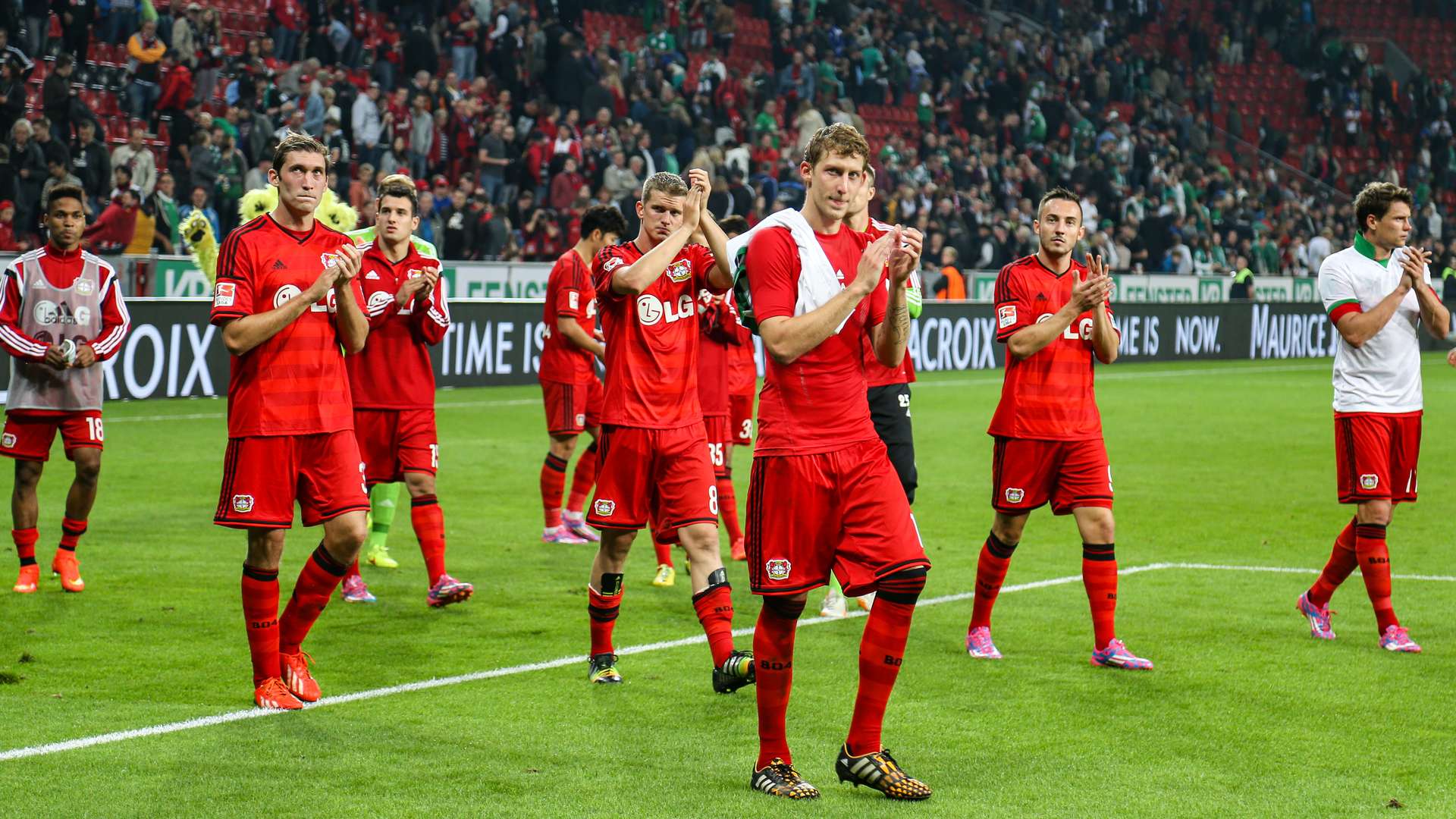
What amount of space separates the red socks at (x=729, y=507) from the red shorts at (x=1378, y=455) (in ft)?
11.9

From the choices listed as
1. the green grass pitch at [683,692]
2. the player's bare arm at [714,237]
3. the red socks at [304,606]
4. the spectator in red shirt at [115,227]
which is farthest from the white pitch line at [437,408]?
the player's bare arm at [714,237]

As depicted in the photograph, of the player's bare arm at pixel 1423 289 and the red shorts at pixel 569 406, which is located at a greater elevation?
the player's bare arm at pixel 1423 289

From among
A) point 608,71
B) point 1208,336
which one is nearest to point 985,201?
point 1208,336

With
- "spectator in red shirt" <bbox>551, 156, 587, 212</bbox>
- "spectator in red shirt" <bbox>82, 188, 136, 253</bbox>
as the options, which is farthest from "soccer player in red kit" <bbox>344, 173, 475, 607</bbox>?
"spectator in red shirt" <bbox>551, 156, 587, 212</bbox>

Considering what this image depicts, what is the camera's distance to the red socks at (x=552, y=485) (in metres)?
10.8

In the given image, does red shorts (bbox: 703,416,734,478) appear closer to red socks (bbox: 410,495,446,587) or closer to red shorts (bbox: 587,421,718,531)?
red socks (bbox: 410,495,446,587)

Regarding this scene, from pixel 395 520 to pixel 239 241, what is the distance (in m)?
5.65

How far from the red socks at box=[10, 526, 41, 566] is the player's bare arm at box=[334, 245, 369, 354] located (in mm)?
3373

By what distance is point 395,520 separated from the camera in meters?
11.5

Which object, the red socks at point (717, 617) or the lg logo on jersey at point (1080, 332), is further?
the lg logo on jersey at point (1080, 332)

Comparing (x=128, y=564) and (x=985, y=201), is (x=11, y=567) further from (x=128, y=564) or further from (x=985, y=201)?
(x=985, y=201)

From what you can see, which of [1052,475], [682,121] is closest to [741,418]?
[1052,475]

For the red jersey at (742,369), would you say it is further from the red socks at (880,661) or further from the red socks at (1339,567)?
the red socks at (880,661)

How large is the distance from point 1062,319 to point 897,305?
Answer: 1845 millimetres
